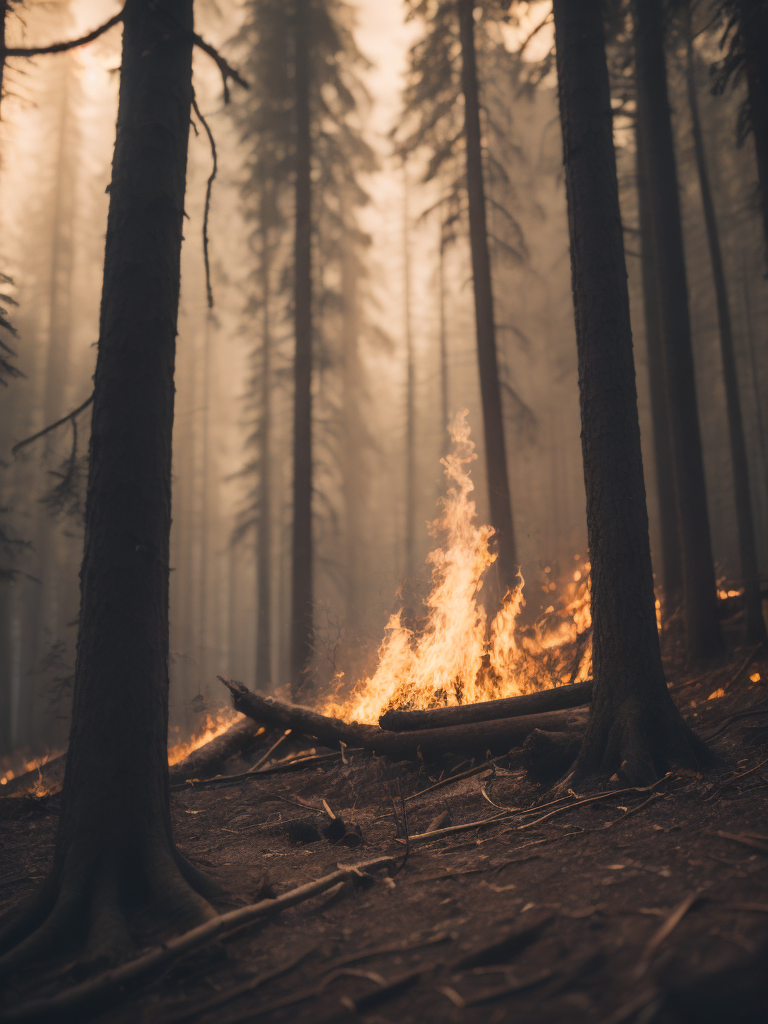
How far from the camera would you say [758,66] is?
773 centimetres

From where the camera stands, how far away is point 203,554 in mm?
27875

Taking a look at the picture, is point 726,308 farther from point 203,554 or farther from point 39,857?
point 203,554

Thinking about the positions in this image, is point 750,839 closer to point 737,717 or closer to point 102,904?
point 737,717

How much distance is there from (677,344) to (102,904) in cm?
979

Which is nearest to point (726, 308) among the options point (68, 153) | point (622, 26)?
point (622, 26)

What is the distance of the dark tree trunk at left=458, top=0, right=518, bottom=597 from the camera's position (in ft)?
34.9

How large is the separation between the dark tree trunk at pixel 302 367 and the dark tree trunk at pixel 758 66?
8568 mm

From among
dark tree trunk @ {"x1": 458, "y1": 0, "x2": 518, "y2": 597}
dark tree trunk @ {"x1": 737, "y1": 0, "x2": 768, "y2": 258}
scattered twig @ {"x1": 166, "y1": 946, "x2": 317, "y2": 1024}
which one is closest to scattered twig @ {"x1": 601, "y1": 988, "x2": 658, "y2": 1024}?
scattered twig @ {"x1": 166, "y1": 946, "x2": 317, "y2": 1024}

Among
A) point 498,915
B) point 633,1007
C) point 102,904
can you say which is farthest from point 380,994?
point 102,904

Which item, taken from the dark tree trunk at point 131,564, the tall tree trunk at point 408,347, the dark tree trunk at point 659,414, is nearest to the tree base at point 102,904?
the dark tree trunk at point 131,564

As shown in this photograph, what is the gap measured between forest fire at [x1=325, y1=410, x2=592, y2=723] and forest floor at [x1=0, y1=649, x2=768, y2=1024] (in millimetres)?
1992

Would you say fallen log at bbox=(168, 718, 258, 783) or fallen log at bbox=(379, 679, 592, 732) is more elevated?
fallen log at bbox=(379, 679, 592, 732)

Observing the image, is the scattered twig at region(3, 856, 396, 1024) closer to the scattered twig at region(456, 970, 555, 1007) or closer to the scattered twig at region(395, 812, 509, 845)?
the scattered twig at region(395, 812, 509, 845)

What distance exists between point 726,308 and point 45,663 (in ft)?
53.3
